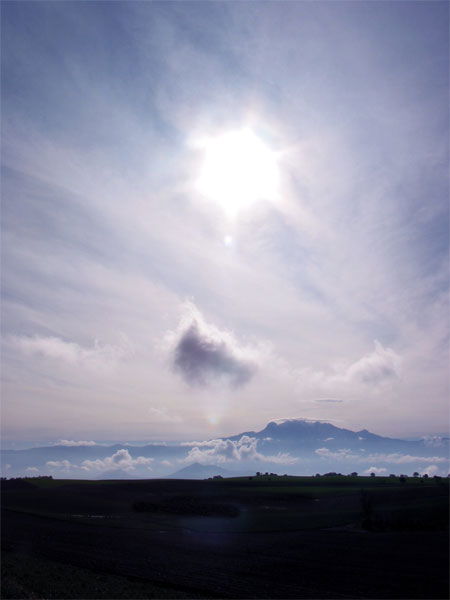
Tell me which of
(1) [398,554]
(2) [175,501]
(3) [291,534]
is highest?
(1) [398,554]

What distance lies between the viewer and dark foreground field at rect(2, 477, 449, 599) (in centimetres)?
2669

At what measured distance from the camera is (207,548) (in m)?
41.6

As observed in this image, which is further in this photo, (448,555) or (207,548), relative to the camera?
(207,548)

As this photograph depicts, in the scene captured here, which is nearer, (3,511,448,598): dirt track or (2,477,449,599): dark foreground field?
(2,477,449,599): dark foreground field

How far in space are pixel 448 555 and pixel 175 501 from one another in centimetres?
6396

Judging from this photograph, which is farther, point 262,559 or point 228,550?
point 228,550

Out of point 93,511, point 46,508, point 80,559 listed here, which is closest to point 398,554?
point 80,559

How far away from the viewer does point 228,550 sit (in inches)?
1587

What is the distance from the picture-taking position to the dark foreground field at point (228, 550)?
2669cm

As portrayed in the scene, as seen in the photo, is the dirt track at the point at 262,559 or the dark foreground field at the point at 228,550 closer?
the dark foreground field at the point at 228,550

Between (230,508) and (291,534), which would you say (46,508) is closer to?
(230,508)

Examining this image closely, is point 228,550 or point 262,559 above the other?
point 262,559

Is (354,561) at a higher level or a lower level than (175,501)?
higher

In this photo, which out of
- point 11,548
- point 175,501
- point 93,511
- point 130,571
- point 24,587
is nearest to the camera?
point 24,587
